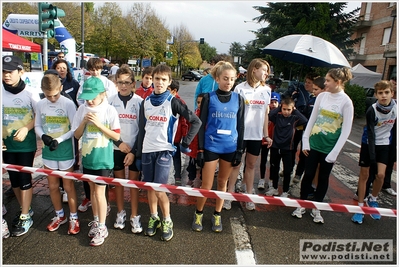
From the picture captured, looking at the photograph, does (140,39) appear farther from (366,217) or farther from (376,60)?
(366,217)

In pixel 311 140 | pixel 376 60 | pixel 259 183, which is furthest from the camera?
pixel 376 60

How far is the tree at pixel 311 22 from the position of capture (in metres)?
17.8

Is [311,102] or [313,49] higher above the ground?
[313,49]

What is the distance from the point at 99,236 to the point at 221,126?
181 cm

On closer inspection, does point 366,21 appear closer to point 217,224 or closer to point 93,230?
point 217,224

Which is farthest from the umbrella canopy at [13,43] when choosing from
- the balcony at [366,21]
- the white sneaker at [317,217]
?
the balcony at [366,21]

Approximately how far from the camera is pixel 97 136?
3057 mm

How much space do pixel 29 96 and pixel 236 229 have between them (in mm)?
2915

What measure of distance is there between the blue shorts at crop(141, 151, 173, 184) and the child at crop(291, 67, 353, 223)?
6.28 ft

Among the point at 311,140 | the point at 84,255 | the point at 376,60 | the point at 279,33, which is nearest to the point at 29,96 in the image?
the point at 84,255

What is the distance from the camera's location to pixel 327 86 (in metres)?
3.64

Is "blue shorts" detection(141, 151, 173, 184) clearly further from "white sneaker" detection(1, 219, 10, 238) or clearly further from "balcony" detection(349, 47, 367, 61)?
"balcony" detection(349, 47, 367, 61)

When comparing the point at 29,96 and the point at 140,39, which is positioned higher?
the point at 140,39

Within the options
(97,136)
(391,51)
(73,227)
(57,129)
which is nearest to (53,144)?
(57,129)
